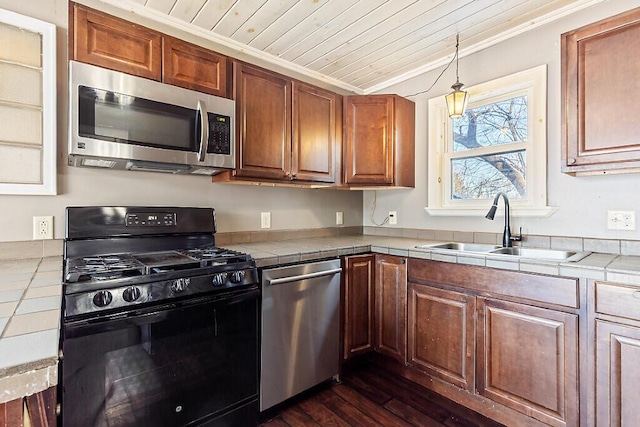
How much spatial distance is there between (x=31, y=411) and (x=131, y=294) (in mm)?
696

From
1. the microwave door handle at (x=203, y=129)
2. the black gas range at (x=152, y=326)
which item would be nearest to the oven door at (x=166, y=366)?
the black gas range at (x=152, y=326)

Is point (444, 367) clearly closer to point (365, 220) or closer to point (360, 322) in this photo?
point (360, 322)

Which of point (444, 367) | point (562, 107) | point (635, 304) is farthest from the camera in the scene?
point (444, 367)

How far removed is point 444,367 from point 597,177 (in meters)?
1.41

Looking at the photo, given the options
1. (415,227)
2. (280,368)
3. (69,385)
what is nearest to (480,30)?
(415,227)

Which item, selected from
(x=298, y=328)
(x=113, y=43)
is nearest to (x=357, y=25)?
(x=113, y=43)

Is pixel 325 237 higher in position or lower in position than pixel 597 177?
lower

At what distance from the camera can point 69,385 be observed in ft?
3.76

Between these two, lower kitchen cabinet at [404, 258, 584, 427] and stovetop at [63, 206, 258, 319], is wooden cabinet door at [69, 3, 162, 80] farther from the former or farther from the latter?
lower kitchen cabinet at [404, 258, 584, 427]

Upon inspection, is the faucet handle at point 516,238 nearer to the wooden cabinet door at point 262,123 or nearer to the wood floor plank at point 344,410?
the wood floor plank at point 344,410

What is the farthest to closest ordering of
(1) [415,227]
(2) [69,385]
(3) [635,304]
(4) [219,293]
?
(1) [415,227]
(4) [219,293]
(3) [635,304]
(2) [69,385]

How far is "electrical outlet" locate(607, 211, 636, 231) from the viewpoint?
5.67 ft

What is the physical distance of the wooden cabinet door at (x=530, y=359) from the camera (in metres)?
1.46

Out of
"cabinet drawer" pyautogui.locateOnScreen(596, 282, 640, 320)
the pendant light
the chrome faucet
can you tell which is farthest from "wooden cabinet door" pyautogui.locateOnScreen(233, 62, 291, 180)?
"cabinet drawer" pyautogui.locateOnScreen(596, 282, 640, 320)
